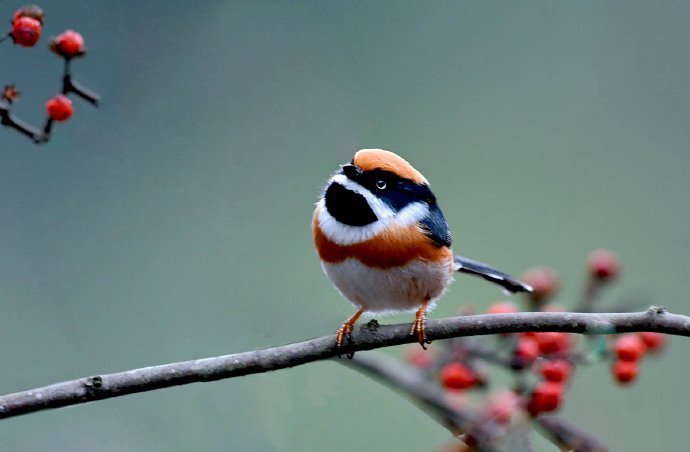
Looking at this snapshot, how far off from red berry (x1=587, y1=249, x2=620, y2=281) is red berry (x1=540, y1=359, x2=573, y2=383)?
1.01ft

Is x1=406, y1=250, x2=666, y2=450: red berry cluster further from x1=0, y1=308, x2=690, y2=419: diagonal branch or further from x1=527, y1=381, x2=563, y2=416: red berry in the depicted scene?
x1=0, y1=308, x2=690, y2=419: diagonal branch

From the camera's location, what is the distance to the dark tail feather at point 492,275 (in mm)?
2988

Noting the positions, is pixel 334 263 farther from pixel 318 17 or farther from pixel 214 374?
pixel 318 17

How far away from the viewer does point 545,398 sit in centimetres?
268

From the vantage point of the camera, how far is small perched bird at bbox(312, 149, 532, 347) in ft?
8.43

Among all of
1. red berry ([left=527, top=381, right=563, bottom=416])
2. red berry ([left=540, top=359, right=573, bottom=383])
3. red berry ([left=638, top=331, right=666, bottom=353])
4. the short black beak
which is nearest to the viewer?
the short black beak

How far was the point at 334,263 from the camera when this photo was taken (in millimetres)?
2701

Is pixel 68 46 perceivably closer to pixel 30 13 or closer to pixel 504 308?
pixel 30 13

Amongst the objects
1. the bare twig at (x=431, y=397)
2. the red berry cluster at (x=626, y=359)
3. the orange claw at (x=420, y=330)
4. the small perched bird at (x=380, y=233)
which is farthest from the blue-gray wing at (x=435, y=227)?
the red berry cluster at (x=626, y=359)

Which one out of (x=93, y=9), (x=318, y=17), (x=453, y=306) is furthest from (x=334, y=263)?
(x=318, y=17)

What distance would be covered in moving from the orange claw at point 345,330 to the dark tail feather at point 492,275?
380mm

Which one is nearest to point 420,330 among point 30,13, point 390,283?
point 390,283

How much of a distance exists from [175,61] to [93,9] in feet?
2.06

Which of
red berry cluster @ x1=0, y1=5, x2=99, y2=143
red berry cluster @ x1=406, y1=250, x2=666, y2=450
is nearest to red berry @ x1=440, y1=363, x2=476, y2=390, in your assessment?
red berry cluster @ x1=406, y1=250, x2=666, y2=450
